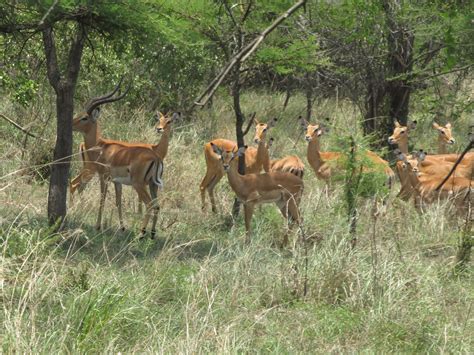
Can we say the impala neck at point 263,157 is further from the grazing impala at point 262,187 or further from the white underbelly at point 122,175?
the white underbelly at point 122,175

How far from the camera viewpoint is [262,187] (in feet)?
27.7

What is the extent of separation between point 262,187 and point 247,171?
2010mm

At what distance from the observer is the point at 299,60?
8430 mm

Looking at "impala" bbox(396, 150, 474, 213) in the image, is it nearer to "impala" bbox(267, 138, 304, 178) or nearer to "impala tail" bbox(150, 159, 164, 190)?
"impala" bbox(267, 138, 304, 178)

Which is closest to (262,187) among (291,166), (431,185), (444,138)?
(291,166)

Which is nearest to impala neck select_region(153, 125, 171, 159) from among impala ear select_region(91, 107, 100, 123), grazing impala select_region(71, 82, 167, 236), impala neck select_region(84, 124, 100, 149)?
grazing impala select_region(71, 82, 167, 236)

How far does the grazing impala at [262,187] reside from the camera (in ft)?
27.6

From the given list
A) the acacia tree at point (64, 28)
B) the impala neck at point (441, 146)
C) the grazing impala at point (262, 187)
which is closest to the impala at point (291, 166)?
the grazing impala at point (262, 187)

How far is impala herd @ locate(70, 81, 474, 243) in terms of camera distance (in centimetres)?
844

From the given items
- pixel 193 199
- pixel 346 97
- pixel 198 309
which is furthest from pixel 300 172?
pixel 346 97

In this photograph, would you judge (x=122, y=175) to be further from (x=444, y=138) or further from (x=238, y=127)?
(x=444, y=138)

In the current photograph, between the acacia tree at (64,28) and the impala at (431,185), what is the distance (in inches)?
132

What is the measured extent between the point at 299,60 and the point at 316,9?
2760 mm

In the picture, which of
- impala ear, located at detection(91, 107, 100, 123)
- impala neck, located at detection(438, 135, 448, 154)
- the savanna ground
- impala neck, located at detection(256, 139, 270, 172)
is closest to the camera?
the savanna ground
